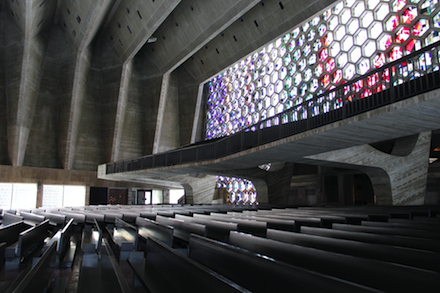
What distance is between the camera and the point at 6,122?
1888 centimetres

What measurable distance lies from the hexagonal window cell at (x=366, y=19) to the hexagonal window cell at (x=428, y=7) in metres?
2.09

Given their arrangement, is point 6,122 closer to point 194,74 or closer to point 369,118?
point 194,74

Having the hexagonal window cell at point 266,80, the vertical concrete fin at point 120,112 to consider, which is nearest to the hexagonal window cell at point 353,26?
the hexagonal window cell at point 266,80

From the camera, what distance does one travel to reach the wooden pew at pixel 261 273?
104cm

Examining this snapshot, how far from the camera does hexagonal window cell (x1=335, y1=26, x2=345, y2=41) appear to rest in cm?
1554

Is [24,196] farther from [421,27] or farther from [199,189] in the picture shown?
[421,27]

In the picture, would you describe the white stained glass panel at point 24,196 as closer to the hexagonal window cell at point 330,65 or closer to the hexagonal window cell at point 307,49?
the hexagonal window cell at point 307,49

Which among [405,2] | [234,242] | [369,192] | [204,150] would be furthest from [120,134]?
[234,242]

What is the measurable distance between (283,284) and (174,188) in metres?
24.8

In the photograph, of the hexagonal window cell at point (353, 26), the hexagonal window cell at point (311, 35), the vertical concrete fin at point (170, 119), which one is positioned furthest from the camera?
the vertical concrete fin at point (170, 119)

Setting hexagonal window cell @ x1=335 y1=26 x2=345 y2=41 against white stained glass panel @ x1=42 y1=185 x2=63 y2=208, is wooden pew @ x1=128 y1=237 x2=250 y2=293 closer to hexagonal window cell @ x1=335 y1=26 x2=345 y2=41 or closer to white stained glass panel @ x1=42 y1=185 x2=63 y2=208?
hexagonal window cell @ x1=335 y1=26 x2=345 y2=41

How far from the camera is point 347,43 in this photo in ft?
50.4

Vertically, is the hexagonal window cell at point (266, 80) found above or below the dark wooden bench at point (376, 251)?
above

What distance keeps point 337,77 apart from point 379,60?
6.90ft
